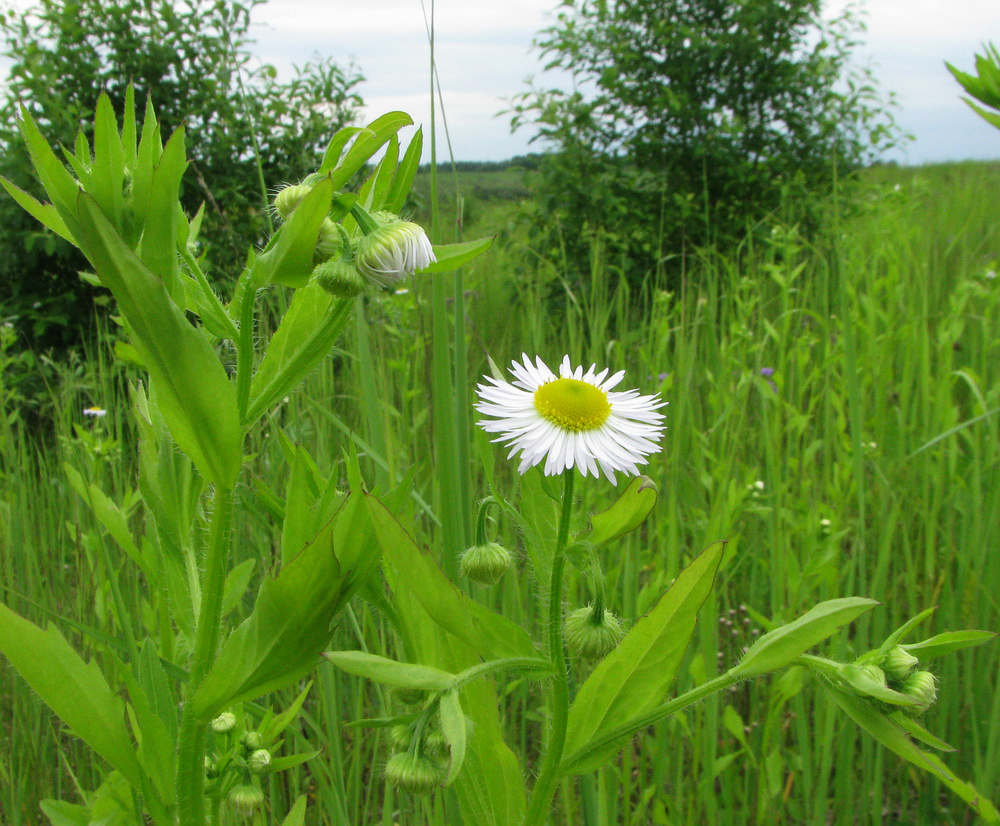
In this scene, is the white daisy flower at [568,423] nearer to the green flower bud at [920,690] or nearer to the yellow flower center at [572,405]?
the yellow flower center at [572,405]

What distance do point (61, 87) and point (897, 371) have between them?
410 centimetres

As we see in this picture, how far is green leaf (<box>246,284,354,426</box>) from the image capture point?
Result: 0.77 meters

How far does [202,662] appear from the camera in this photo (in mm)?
755

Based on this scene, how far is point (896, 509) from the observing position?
1.60 meters

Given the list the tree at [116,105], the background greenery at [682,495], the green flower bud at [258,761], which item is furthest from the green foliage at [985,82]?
the tree at [116,105]

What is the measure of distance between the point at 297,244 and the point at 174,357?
143 mm

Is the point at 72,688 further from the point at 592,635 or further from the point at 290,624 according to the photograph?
the point at 592,635

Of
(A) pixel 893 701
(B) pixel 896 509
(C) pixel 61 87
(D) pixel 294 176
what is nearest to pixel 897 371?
(B) pixel 896 509

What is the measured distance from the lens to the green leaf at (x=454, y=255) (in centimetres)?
81

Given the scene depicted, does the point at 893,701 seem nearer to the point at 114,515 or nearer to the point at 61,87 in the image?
the point at 114,515

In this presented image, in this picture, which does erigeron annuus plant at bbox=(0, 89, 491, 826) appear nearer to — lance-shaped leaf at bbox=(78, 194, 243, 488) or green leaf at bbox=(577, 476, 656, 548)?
lance-shaped leaf at bbox=(78, 194, 243, 488)

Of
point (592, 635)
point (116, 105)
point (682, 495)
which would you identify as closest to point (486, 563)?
point (592, 635)

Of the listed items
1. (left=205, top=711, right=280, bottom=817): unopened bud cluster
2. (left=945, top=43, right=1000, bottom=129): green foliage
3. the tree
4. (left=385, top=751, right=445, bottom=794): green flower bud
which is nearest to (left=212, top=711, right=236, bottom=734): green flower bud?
(left=205, top=711, right=280, bottom=817): unopened bud cluster

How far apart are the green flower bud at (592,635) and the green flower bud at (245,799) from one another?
17.5 inches
